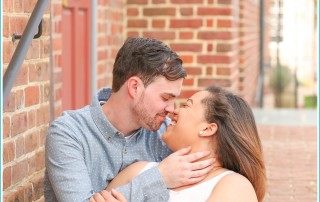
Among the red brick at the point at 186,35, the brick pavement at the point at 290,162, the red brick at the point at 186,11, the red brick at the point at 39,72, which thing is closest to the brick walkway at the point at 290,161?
the brick pavement at the point at 290,162

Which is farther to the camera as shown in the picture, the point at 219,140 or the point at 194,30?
the point at 194,30

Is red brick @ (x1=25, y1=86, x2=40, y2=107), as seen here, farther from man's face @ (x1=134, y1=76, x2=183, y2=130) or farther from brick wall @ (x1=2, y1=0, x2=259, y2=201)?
man's face @ (x1=134, y1=76, x2=183, y2=130)

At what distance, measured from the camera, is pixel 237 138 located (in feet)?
9.93

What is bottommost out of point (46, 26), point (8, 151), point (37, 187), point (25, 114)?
point (37, 187)

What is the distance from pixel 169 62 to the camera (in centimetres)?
311

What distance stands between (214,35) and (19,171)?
322 cm

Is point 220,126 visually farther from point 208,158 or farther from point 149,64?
point 149,64

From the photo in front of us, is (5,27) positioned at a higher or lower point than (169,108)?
higher

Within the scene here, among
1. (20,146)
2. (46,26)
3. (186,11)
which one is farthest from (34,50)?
(186,11)

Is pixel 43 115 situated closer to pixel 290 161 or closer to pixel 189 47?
pixel 189 47

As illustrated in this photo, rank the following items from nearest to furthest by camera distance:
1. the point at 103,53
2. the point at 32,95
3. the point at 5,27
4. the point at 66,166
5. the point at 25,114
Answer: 1. the point at 66,166
2. the point at 5,27
3. the point at 25,114
4. the point at 32,95
5. the point at 103,53

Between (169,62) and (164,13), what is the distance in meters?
3.58

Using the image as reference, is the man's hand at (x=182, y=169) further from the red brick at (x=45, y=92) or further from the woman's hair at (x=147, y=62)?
the red brick at (x=45, y=92)

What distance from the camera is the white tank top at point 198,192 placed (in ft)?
9.89
